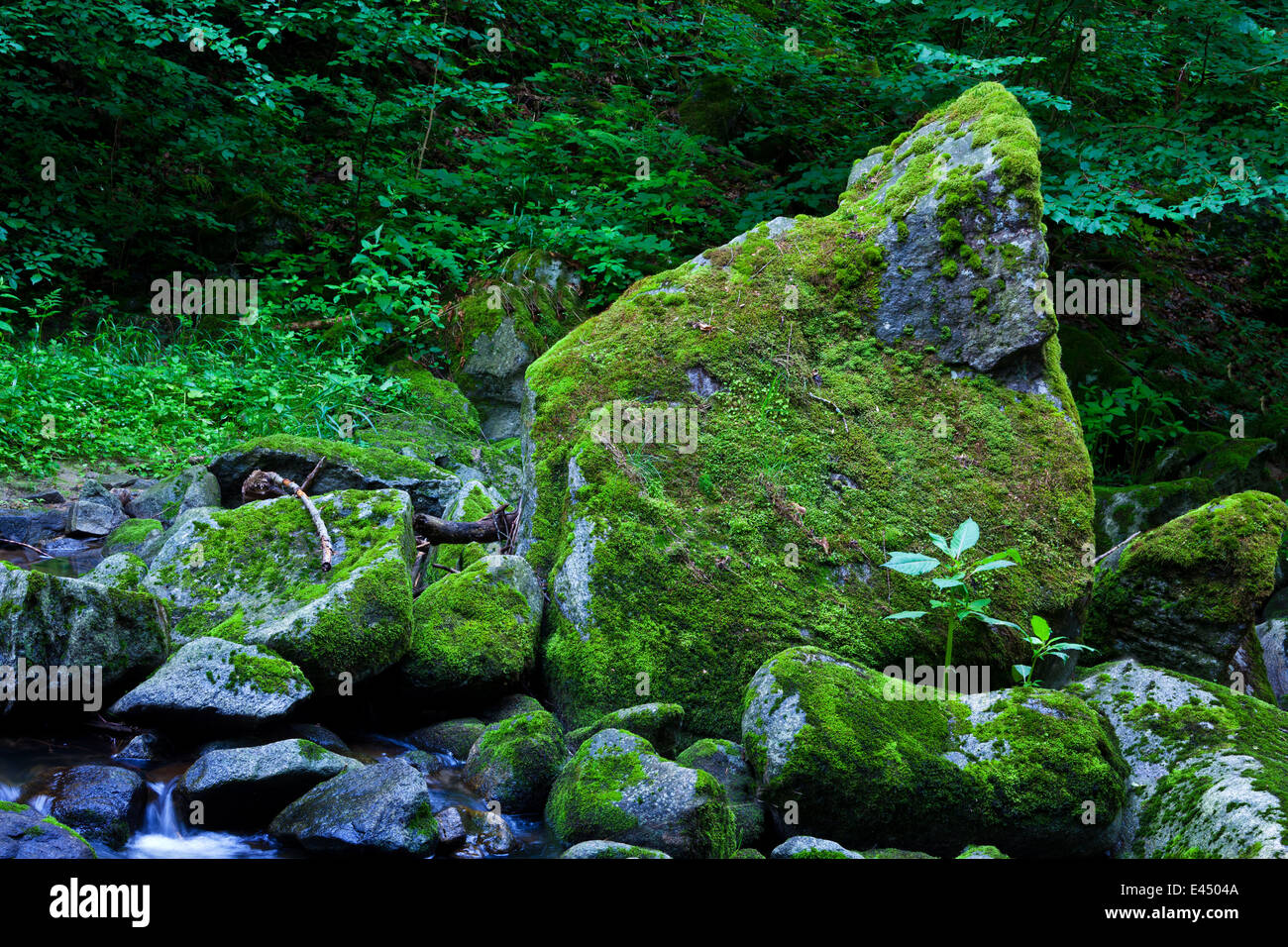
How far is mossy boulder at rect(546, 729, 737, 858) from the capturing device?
3320 mm

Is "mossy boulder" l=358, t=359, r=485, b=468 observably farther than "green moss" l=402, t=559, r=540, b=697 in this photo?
Yes

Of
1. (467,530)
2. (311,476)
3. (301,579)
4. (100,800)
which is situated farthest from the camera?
(311,476)

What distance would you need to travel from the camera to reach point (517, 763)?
389 centimetres

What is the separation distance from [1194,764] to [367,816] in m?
3.53

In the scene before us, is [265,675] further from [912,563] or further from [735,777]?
[912,563]

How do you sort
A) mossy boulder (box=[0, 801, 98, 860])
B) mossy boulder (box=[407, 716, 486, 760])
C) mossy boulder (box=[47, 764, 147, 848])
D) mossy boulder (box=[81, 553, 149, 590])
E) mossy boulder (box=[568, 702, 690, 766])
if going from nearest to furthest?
mossy boulder (box=[0, 801, 98, 860]) < mossy boulder (box=[47, 764, 147, 848]) < mossy boulder (box=[568, 702, 690, 766]) < mossy boulder (box=[407, 716, 486, 760]) < mossy boulder (box=[81, 553, 149, 590])

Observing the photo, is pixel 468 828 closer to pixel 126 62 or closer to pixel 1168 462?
pixel 1168 462

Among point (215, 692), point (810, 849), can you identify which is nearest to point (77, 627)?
point (215, 692)

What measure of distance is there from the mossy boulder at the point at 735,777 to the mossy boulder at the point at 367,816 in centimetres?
120

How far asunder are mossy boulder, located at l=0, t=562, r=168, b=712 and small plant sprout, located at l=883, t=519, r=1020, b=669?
11.6 ft

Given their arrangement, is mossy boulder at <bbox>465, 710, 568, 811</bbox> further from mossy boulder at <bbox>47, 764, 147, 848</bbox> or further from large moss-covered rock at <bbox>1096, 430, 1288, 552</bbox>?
large moss-covered rock at <bbox>1096, 430, 1288, 552</bbox>

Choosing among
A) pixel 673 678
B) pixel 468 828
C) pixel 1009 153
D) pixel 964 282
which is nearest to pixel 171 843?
pixel 468 828

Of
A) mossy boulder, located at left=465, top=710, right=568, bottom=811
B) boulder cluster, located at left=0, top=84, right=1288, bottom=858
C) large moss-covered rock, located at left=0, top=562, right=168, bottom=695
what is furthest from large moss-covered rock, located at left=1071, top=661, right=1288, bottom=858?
large moss-covered rock, located at left=0, top=562, right=168, bottom=695

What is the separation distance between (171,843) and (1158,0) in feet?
37.6
